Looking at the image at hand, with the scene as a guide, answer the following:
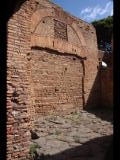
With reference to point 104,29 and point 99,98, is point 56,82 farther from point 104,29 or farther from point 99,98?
point 104,29

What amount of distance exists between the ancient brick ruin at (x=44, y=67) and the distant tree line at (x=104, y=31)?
A: 467 inches

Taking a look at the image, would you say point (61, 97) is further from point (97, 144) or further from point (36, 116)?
point (97, 144)

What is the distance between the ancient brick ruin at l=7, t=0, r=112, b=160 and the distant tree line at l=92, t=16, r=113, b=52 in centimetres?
1187

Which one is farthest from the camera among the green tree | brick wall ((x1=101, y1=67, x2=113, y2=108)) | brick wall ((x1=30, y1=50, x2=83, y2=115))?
the green tree

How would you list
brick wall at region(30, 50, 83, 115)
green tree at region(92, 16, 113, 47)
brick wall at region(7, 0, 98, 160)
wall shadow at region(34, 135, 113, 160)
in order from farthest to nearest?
green tree at region(92, 16, 113, 47), brick wall at region(30, 50, 83, 115), wall shadow at region(34, 135, 113, 160), brick wall at region(7, 0, 98, 160)

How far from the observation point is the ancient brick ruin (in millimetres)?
5938

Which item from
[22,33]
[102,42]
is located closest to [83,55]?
[22,33]

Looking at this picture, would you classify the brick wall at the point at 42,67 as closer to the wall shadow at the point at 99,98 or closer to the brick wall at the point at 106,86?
the wall shadow at the point at 99,98

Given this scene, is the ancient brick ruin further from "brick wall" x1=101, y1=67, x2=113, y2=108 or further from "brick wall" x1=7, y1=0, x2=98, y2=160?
"brick wall" x1=101, y1=67, x2=113, y2=108

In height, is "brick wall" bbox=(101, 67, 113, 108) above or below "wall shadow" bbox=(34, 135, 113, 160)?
above

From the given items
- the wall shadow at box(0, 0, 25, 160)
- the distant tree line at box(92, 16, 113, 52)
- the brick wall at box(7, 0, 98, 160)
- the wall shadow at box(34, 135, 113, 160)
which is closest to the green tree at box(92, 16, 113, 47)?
the distant tree line at box(92, 16, 113, 52)

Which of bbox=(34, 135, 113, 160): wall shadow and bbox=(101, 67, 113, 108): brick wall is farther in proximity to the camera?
bbox=(101, 67, 113, 108): brick wall

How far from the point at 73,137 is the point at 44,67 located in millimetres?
2210
